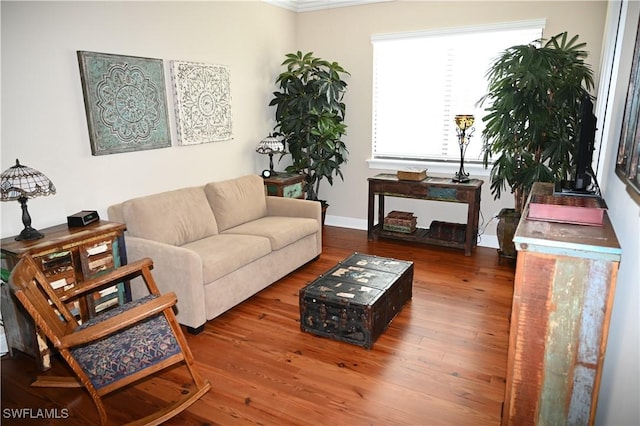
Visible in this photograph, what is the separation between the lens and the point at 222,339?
2730mm

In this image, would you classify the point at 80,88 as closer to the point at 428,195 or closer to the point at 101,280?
the point at 101,280

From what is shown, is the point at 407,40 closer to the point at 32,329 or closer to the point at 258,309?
the point at 258,309

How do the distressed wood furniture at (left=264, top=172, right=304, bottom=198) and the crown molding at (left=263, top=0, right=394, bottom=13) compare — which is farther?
the crown molding at (left=263, top=0, right=394, bottom=13)

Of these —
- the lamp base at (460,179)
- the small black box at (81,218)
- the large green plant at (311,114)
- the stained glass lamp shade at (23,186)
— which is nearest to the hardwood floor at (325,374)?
the small black box at (81,218)

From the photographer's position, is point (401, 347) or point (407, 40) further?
point (407, 40)

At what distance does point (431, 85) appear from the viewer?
453cm

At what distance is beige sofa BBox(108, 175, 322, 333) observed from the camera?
2.75 metres

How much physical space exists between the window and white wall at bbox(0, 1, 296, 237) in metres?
1.51

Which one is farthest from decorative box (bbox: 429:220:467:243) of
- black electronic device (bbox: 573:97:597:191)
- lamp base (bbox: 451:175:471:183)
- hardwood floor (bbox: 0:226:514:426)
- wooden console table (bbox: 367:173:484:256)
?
black electronic device (bbox: 573:97:597:191)

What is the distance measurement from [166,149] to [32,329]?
5.71 ft

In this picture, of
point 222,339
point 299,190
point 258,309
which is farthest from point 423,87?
point 222,339

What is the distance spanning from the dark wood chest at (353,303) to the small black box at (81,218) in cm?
149

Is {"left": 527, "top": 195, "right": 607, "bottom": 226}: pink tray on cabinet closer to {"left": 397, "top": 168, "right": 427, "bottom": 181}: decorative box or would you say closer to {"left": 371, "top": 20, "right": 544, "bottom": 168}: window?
{"left": 397, "top": 168, "right": 427, "bottom": 181}: decorative box

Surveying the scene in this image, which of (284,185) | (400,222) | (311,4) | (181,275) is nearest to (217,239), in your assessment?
(181,275)
